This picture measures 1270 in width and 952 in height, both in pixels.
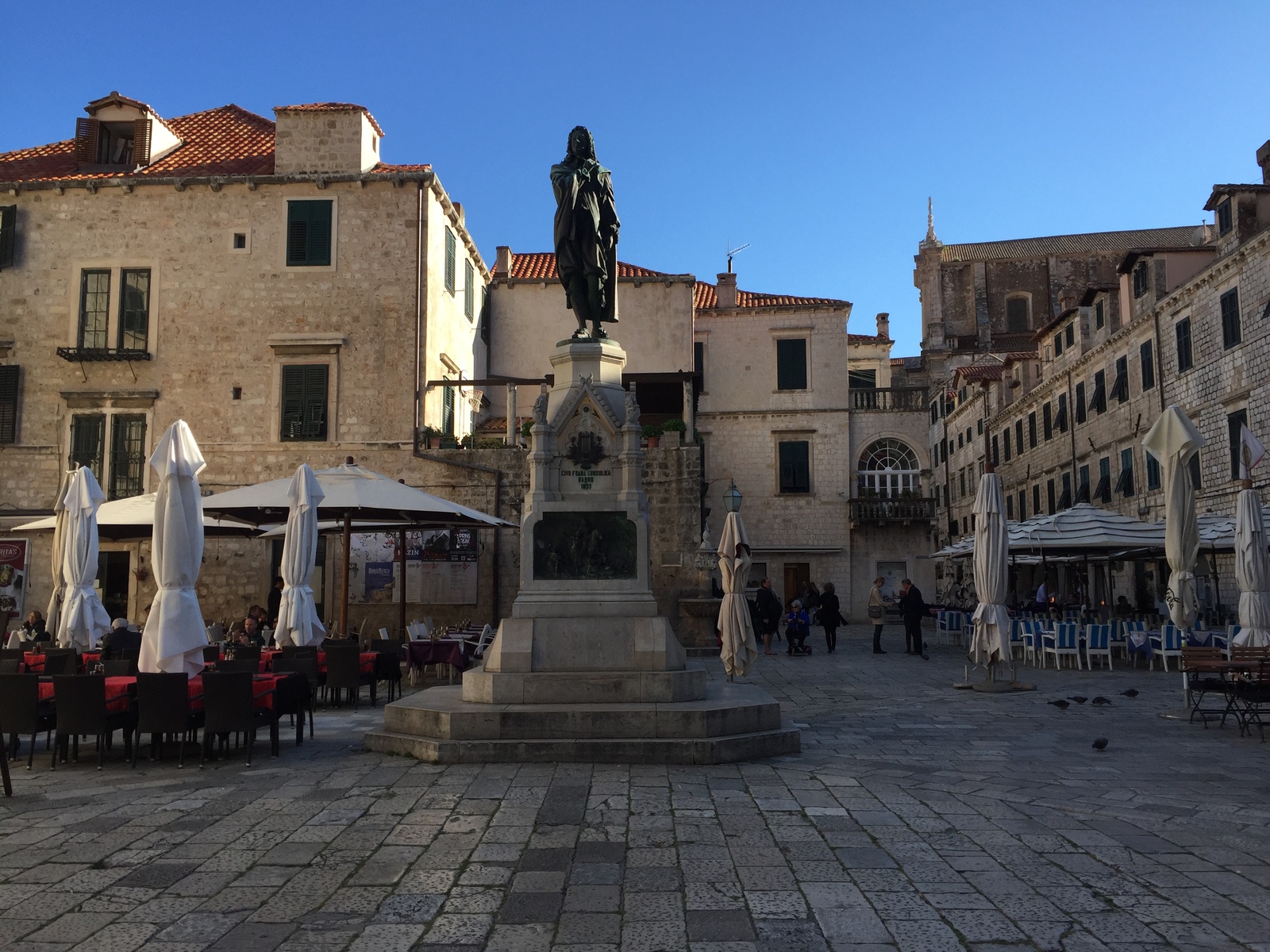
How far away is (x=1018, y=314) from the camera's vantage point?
57.3m

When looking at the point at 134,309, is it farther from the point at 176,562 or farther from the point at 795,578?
the point at 795,578

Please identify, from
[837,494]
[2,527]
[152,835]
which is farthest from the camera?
[837,494]

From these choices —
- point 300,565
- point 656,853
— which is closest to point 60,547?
point 300,565

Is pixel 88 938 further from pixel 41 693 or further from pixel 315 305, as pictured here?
pixel 315 305

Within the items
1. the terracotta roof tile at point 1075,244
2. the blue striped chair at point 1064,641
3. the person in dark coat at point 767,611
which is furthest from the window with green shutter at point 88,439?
the terracotta roof tile at point 1075,244

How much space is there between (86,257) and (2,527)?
20.9 ft

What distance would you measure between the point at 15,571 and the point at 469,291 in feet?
42.0

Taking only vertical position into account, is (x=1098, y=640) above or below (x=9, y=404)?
below

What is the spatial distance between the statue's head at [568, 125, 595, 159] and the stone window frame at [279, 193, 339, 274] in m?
13.7

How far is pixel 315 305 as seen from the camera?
23047 millimetres

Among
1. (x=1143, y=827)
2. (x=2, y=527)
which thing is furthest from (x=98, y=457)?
(x=1143, y=827)

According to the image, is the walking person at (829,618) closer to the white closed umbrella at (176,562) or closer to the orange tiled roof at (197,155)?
the white closed umbrella at (176,562)

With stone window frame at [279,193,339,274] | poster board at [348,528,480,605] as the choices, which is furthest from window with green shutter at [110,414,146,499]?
poster board at [348,528,480,605]

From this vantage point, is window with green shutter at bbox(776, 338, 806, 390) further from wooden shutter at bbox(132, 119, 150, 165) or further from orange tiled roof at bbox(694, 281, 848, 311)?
wooden shutter at bbox(132, 119, 150, 165)
